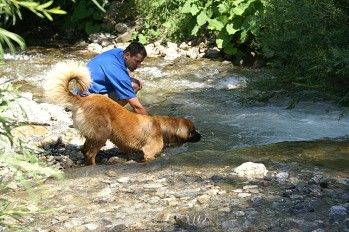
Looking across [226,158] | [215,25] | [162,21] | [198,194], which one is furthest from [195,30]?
[198,194]

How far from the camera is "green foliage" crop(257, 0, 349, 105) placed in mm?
7633

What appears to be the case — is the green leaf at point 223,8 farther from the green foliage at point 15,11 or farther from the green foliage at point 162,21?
the green foliage at point 15,11

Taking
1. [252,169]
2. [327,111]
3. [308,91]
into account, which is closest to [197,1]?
[308,91]

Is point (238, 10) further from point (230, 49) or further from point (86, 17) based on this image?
point (86, 17)

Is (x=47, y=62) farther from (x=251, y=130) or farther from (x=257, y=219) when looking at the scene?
(x=257, y=219)

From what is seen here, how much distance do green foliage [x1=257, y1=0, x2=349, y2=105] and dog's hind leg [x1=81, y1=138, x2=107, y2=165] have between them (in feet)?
9.55

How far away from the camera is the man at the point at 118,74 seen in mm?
7105

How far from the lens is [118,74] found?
711 centimetres

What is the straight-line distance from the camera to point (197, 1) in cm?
1415

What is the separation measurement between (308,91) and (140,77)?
3.52 meters

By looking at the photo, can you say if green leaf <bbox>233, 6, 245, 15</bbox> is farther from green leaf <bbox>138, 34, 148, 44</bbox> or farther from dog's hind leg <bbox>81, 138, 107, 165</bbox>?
dog's hind leg <bbox>81, 138, 107, 165</bbox>

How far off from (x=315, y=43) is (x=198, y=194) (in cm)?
402

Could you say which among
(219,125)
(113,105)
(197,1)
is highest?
(197,1)

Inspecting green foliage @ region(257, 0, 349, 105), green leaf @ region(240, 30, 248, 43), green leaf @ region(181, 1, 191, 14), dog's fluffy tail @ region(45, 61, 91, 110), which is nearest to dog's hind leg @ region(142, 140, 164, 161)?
dog's fluffy tail @ region(45, 61, 91, 110)
